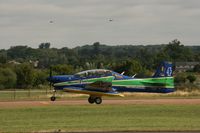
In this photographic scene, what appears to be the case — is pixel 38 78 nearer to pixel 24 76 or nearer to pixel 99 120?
pixel 24 76

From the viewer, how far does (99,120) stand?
25.8 metres

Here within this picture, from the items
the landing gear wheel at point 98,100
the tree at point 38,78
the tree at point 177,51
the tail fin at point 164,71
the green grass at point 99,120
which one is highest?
the tree at point 177,51

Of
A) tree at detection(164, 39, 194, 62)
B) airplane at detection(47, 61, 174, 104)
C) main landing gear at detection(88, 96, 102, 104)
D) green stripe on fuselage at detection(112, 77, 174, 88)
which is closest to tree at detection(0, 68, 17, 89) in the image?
green stripe on fuselage at detection(112, 77, 174, 88)

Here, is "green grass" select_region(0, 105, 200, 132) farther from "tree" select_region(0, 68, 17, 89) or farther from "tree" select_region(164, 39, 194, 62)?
"tree" select_region(164, 39, 194, 62)

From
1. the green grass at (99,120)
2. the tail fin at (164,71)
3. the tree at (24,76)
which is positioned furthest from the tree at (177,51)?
the green grass at (99,120)

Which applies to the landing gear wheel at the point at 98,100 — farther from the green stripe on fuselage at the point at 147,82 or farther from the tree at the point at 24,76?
the tree at the point at 24,76

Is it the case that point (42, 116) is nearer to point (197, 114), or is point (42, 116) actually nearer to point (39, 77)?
point (197, 114)

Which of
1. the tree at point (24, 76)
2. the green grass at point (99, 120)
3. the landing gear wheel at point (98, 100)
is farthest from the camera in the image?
the tree at point (24, 76)

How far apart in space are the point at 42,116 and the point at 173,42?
160m

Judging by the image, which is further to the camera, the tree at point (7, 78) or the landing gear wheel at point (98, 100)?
the tree at point (7, 78)

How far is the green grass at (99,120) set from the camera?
2209 cm

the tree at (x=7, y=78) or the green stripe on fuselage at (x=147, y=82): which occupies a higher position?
the tree at (x=7, y=78)

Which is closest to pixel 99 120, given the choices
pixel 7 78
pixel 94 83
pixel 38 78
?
pixel 94 83

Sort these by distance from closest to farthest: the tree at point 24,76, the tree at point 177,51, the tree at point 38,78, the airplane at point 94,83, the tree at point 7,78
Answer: the airplane at point 94,83 < the tree at point 38,78 < the tree at point 24,76 < the tree at point 7,78 < the tree at point 177,51
